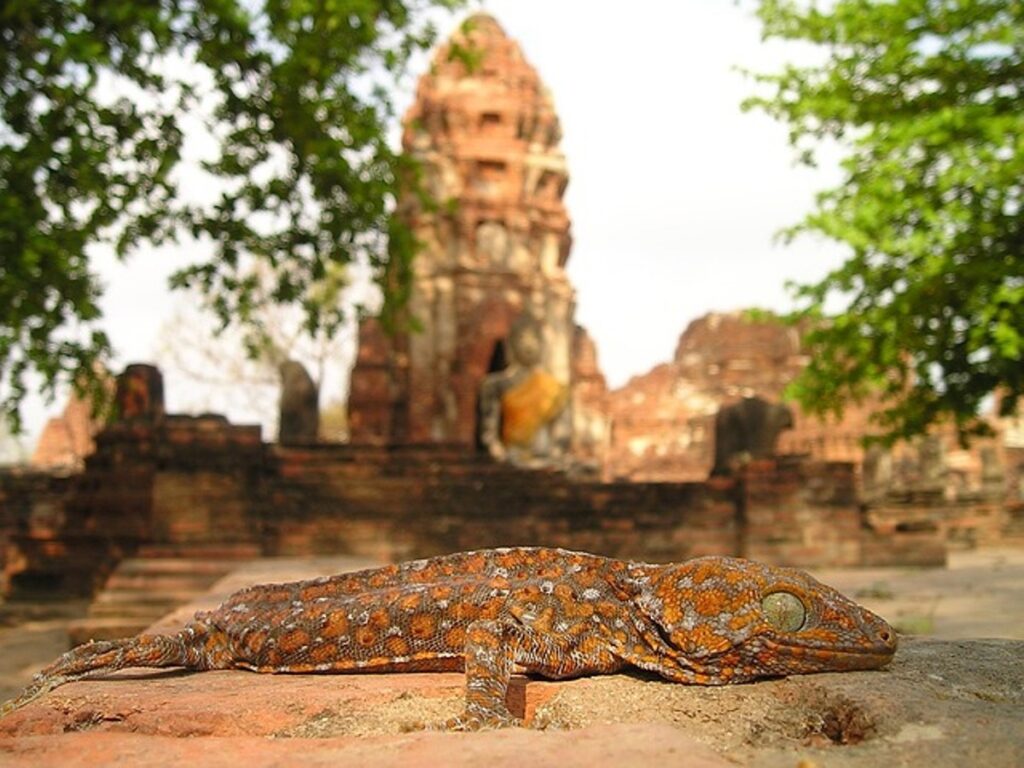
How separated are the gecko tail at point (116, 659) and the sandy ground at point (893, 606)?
120 inches

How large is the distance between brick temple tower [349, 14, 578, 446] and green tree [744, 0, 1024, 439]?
416 inches

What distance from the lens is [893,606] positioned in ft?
22.2

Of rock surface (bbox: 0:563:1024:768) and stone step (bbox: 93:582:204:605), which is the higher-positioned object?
rock surface (bbox: 0:563:1024:768)

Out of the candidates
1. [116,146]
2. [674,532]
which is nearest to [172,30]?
[116,146]

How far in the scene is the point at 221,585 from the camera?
6.47m

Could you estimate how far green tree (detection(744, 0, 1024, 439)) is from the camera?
10.4m

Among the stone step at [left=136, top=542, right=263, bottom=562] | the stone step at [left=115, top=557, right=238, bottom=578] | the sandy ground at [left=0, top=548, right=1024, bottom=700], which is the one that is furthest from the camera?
the stone step at [left=136, top=542, right=263, bottom=562]

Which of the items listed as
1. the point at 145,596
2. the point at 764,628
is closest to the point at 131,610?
the point at 145,596

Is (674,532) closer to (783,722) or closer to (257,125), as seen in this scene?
(257,125)

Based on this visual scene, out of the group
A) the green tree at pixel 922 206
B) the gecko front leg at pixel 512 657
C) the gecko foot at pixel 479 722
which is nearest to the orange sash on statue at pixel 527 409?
the green tree at pixel 922 206

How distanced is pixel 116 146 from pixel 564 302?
1528cm

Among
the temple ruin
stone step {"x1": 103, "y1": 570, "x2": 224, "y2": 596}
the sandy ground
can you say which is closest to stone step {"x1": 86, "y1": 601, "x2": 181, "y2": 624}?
stone step {"x1": 103, "y1": 570, "x2": 224, "y2": 596}

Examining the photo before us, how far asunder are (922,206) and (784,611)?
9534 millimetres

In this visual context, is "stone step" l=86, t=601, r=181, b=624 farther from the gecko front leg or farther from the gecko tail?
the gecko front leg
